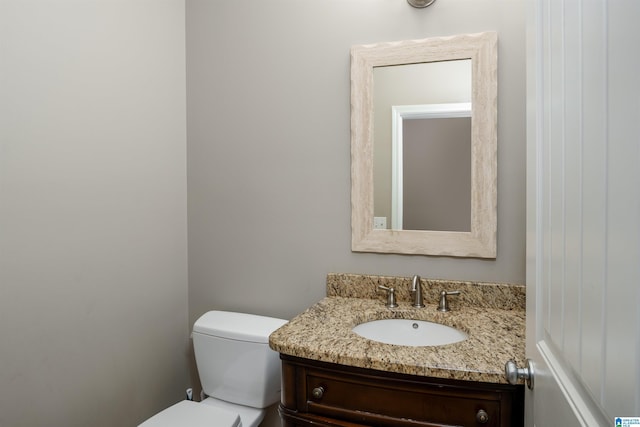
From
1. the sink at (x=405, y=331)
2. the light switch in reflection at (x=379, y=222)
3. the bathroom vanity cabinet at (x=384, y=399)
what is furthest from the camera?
the light switch in reflection at (x=379, y=222)

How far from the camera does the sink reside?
1416 millimetres

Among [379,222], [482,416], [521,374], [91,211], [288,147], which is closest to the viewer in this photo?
[521,374]

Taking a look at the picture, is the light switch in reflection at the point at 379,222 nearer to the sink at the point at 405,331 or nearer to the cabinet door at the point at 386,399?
the sink at the point at 405,331

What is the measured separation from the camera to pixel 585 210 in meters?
0.51

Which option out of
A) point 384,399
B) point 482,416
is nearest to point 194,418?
point 384,399

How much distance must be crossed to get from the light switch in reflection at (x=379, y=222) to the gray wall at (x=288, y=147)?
0.38 ft

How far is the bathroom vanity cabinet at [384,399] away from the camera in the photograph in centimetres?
102

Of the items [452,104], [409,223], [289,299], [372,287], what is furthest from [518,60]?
[289,299]

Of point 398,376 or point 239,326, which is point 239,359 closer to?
point 239,326

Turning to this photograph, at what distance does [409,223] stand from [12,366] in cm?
142

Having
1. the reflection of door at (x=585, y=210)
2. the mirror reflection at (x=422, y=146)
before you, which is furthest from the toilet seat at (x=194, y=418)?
the reflection of door at (x=585, y=210)

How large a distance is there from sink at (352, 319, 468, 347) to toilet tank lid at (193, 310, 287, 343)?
411mm

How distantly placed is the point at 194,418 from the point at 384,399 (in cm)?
76

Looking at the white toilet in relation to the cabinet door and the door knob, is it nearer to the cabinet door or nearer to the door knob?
the cabinet door
